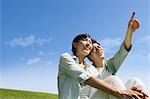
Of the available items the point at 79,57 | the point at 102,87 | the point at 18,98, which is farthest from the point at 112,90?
the point at 18,98

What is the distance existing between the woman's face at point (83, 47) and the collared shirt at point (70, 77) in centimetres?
15

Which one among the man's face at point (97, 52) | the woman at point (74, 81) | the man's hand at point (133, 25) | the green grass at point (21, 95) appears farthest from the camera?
the green grass at point (21, 95)

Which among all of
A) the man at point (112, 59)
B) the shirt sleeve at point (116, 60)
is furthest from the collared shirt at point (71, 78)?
the shirt sleeve at point (116, 60)

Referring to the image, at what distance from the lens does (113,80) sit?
9.09ft

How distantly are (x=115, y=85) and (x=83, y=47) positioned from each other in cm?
46

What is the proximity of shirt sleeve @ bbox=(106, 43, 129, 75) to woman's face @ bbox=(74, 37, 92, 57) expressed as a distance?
41cm

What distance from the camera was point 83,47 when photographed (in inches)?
116

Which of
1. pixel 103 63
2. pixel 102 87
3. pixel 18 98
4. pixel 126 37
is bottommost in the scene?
pixel 18 98

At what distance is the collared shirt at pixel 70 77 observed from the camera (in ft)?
8.90

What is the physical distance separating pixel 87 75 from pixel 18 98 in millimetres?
3970

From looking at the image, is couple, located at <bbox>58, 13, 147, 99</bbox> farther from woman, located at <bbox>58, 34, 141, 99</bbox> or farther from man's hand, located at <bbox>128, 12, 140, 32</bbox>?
man's hand, located at <bbox>128, 12, 140, 32</bbox>

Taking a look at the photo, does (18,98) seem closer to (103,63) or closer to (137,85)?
(103,63)

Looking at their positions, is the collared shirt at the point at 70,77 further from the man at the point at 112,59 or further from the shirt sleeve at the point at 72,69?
the man at the point at 112,59

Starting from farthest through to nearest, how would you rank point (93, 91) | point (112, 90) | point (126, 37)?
point (126, 37), point (93, 91), point (112, 90)
